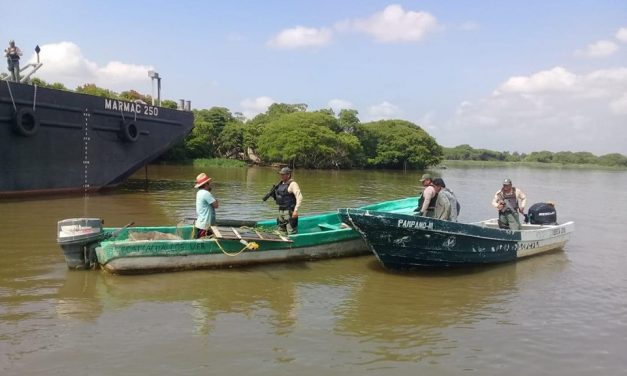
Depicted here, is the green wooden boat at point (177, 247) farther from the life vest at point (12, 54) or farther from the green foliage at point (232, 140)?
the green foliage at point (232, 140)

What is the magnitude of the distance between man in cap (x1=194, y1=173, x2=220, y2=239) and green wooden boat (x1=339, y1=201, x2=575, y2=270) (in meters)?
2.23

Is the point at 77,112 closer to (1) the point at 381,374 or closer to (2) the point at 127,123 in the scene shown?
(2) the point at 127,123

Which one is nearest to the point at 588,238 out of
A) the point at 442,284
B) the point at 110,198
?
the point at 442,284

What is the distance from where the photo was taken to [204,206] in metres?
8.57

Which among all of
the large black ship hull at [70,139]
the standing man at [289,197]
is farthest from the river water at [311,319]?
the large black ship hull at [70,139]

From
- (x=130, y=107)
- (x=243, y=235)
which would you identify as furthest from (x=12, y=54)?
(x=243, y=235)

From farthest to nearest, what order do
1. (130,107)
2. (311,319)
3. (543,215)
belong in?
1. (130,107)
2. (543,215)
3. (311,319)

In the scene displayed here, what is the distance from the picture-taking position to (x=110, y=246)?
307 inches

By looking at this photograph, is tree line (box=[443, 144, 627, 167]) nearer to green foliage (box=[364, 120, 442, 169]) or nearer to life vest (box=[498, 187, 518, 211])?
green foliage (box=[364, 120, 442, 169])

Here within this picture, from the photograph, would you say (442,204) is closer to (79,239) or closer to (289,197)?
(289,197)

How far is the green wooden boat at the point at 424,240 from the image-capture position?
27.9 feet

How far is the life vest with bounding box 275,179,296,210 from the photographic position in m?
9.43

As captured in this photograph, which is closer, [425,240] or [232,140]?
[425,240]

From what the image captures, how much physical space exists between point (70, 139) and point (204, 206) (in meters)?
11.9
